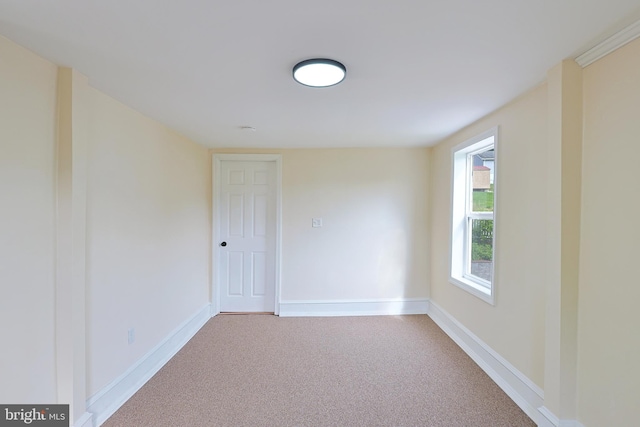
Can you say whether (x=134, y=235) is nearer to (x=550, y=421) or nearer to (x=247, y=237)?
(x=247, y=237)

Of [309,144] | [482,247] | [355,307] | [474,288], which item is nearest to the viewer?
[474,288]

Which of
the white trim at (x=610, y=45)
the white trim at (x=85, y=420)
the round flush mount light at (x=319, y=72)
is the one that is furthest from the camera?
the white trim at (x=85, y=420)

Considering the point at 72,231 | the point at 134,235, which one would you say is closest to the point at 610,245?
the point at 72,231

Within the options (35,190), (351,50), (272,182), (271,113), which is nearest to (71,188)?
(35,190)

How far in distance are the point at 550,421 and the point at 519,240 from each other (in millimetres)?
1115

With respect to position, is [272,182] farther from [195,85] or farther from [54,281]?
[54,281]

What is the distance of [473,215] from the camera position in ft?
9.65

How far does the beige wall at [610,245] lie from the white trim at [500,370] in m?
0.37

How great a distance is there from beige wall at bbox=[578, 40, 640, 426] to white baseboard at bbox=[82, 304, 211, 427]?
115 inches

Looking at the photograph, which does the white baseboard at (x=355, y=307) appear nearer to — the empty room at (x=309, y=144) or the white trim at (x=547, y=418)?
the empty room at (x=309, y=144)

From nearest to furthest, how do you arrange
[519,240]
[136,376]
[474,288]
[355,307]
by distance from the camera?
[519,240] < [136,376] < [474,288] < [355,307]

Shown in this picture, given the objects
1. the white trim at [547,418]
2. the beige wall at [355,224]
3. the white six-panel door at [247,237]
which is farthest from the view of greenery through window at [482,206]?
the white six-panel door at [247,237]

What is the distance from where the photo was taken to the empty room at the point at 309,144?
1298 mm

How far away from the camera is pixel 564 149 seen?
157 centimetres
